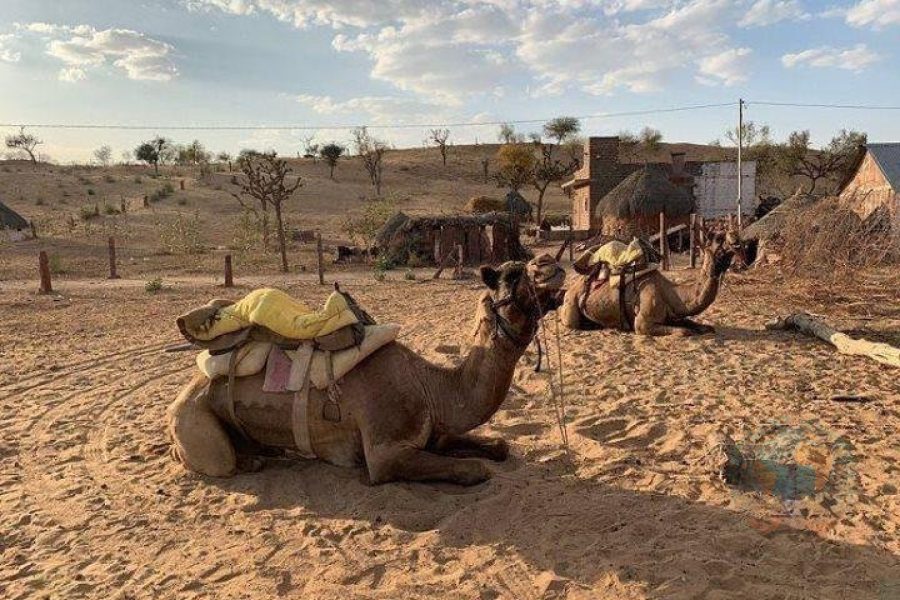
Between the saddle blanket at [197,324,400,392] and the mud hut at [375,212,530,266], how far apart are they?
19.7 meters

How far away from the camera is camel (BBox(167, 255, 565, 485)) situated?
4109 mm

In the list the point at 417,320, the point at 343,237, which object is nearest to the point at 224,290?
the point at 417,320

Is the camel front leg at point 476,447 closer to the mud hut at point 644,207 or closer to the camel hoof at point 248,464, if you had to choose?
the camel hoof at point 248,464

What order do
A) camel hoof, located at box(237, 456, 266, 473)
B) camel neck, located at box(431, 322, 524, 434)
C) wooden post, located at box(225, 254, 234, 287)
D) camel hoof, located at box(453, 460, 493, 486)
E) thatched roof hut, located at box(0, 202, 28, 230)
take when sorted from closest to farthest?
camel neck, located at box(431, 322, 524, 434) < camel hoof, located at box(453, 460, 493, 486) < camel hoof, located at box(237, 456, 266, 473) < wooden post, located at box(225, 254, 234, 287) < thatched roof hut, located at box(0, 202, 28, 230)

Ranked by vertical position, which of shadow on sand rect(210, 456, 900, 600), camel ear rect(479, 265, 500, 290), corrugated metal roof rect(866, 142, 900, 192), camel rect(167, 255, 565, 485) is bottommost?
shadow on sand rect(210, 456, 900, 600)

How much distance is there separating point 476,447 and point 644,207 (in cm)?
2437

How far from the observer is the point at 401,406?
444 cm

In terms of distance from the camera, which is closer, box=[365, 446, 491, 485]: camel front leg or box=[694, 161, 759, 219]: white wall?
box=[365, 446, 491, 485]: camel front leg

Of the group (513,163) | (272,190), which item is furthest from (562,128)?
(272,190)

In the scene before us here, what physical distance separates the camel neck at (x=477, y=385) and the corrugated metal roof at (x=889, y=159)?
21662mm

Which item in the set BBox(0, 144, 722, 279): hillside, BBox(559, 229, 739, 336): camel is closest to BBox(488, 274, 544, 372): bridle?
BBox(559, 229, 739, 336): camel

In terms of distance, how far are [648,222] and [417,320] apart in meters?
18.9

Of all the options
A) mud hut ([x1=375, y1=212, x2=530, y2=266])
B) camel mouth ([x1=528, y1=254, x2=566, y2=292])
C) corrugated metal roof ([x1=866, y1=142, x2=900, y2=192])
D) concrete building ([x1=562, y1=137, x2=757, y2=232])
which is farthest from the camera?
concrete building ([x1=562, y1=137, x2=757, y2=232])

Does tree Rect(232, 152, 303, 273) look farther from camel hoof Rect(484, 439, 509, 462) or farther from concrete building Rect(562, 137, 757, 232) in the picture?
camel hoof Rect(484, 439, 509, 462)
